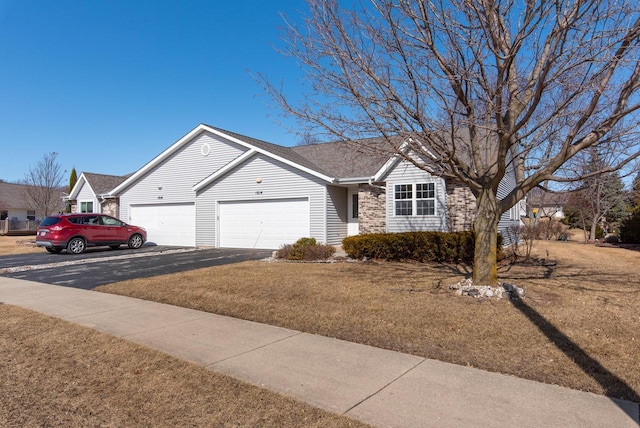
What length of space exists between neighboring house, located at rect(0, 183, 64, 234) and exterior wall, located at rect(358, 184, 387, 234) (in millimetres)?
35059

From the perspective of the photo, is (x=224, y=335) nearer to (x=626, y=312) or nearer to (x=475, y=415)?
(x=475, y=415)

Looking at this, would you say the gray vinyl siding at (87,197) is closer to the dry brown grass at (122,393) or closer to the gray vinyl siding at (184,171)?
the gray vinyl siding at (184,171)

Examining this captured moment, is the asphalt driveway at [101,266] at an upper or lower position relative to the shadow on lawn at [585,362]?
upper

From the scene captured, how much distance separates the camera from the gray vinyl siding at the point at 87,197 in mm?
26391

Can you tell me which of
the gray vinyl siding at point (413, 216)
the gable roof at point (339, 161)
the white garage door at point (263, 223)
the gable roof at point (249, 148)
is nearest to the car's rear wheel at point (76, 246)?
the gable roof at point (249, 148)

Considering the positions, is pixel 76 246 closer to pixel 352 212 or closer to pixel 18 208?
pixel 352 212

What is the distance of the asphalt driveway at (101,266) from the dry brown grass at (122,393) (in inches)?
206

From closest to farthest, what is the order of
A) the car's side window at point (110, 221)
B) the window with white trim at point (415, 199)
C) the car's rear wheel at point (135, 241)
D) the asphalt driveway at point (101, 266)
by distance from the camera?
the asphalt driveway at point (101, 266), the window with white trim at point (415, 199), the car's side window at point (110, 221), the car's rear wheel at point (135, 241)

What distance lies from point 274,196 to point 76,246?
28.5 ft

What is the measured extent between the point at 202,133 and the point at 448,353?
18.9 m

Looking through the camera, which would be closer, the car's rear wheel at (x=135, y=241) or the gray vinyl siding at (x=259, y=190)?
the gray vinyl siding at (x=259, y=190)

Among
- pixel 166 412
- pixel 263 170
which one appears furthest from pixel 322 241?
pixel 166 412

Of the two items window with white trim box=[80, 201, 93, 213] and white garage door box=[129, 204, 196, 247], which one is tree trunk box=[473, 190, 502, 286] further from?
window with white trim box=[80, 201, 93, 213]

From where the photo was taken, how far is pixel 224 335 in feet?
19.4
